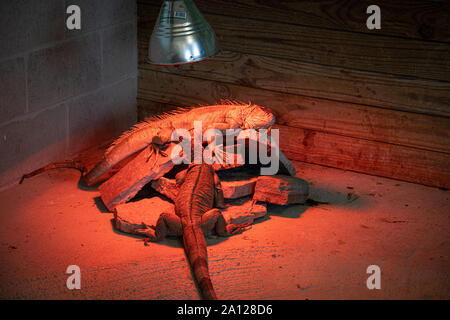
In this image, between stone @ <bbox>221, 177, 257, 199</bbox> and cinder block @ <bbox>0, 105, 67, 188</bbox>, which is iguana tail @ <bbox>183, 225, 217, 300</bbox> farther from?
cinder block @ <bbox>0, 105, 67, 188</bbox>

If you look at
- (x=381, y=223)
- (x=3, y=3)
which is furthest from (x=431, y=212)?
(x=3, y=3)

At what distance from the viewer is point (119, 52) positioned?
19.3 ft

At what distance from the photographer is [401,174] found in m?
5.31

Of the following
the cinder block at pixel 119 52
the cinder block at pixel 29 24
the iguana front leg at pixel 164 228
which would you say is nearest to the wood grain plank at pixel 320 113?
the cinder block at pixel 119 52

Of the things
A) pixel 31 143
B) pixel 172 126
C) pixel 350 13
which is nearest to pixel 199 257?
pixel 172 126

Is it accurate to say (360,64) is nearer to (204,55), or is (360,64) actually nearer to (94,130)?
(204,55)

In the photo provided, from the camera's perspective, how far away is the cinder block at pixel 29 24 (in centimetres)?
458

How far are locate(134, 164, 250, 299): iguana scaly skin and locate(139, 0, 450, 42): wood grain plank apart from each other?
166 cm

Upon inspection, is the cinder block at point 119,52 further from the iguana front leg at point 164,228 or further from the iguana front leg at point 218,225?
the iguana front leg at point 218,225

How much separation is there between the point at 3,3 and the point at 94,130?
1693 millimetres

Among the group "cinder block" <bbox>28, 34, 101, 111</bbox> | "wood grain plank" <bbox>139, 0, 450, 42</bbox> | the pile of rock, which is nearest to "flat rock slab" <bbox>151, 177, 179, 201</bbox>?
the pile of rock

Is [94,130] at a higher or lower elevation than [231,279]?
higher

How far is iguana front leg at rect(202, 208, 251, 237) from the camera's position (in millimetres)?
4242

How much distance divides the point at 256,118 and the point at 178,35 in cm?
142
